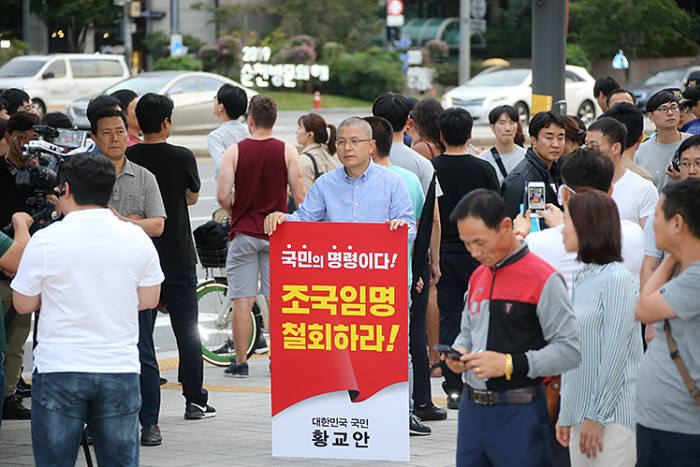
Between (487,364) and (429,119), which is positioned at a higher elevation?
(429,119)

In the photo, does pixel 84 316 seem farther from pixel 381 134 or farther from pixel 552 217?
pixel 381 134

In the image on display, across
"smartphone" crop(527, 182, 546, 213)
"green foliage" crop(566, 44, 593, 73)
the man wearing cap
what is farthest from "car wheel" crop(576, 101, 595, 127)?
"smartphone" crop(527, 182, 546, 213)

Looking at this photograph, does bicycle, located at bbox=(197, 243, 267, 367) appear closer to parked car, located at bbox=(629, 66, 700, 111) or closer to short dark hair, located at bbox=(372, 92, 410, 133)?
short dark hair, located at bbox=(372, 92, 410, 133)

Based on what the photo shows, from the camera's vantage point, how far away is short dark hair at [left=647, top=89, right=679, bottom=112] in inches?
336

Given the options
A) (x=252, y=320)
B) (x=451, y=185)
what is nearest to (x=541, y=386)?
(x=451, y=185)

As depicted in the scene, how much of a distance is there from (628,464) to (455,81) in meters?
43.9

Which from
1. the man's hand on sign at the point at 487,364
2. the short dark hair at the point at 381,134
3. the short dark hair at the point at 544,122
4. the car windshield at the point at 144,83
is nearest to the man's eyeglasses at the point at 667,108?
the short dark hair at the point at 544,122

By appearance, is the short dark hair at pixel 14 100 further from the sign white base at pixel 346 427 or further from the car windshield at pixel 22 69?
the car windshield at pixel 22 69

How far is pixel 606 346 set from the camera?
14.0 feet

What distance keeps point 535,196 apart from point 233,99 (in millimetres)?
4121

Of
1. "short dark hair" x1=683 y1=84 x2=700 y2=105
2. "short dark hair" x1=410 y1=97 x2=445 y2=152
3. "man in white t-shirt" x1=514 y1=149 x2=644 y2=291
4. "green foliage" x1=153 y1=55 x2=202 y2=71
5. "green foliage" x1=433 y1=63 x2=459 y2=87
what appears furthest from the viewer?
"green foliage" x1=433 y1=63 x2=459 y2=87

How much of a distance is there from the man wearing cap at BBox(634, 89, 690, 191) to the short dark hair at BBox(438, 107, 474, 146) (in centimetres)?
179

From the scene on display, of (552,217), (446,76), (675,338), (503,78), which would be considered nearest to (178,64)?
(446,76)

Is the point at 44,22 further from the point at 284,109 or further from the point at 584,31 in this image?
the point at 584,31
